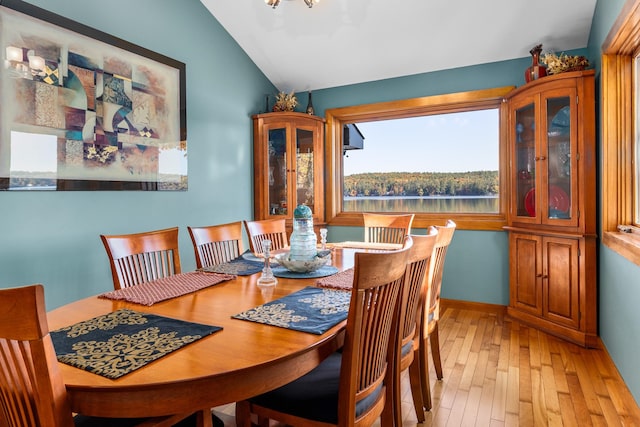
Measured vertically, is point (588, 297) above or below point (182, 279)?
below

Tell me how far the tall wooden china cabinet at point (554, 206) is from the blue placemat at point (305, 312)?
7.32 ft

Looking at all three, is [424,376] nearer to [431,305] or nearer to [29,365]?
[431,305]

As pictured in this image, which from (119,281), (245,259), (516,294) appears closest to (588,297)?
(516,294)

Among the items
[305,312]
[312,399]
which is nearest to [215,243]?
[305,312]

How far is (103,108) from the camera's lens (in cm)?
268

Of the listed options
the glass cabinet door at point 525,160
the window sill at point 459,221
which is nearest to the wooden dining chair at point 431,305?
the glass cabinet door at point 525,160

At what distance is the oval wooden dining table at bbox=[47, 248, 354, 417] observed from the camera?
0.82m

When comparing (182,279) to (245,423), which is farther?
(182,279)

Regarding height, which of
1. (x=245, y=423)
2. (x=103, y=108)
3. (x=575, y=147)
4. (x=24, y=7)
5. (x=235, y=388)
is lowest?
(x=245, y=423)

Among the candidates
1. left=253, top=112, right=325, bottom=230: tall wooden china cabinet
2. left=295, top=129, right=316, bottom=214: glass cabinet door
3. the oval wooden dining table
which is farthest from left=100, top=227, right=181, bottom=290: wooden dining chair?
left=295, top=129, right=316, bottom=214: glass cabinet door

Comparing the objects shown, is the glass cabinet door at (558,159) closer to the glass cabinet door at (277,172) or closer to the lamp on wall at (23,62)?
the glass cabinet door at (277,172)

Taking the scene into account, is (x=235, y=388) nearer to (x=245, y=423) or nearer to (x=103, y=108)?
(x=245, y=423)

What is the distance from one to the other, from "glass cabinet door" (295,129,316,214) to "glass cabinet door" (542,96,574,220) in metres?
2.25

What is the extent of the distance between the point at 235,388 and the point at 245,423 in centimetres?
72
